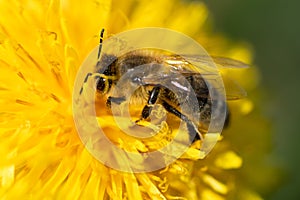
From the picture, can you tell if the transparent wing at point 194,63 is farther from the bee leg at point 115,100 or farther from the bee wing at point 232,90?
the bee leg at point 115,100

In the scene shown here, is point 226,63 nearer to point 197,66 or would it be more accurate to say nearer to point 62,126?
point 197,66

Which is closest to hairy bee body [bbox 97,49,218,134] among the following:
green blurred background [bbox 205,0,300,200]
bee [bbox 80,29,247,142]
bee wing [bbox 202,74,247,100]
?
bee [bbox 80,29,247,142]

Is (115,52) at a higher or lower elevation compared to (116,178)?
higher

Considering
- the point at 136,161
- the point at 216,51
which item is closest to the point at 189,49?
the point at 216,51

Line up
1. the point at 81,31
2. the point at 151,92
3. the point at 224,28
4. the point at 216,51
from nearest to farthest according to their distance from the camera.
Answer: the point at 151,92 → the point at 81,31 → the point at 216,51 → the point at 224,28

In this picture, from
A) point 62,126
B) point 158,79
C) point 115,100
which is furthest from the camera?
point 62,126

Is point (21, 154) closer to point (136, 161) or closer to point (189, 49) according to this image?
point (136, 161)

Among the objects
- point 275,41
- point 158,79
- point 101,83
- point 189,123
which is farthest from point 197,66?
point 275,41

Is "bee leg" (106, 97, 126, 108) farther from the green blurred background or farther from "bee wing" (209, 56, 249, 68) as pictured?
the green blurred background
